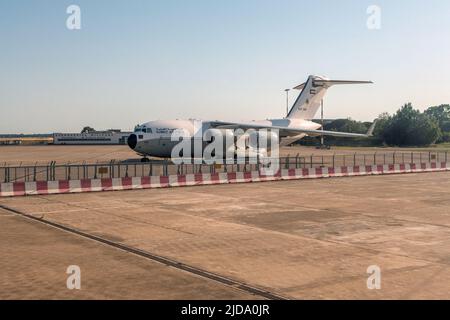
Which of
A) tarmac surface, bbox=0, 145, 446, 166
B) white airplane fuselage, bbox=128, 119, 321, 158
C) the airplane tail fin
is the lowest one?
tarmac surface, bbox=0, 145, 446, 166

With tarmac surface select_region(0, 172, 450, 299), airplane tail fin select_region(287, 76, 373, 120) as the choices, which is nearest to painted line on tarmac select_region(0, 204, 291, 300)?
tarmac surface select_region(0, 172, 450, 299)

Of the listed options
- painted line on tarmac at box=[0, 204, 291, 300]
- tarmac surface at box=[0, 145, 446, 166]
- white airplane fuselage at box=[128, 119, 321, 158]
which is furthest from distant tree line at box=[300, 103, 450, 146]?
painted line on tarmac at box=[0, 204, 291, 300]

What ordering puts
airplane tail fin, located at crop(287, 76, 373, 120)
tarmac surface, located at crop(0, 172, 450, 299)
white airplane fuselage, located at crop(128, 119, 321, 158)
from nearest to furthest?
tarmac surface, located at crop(0, 172, 450, 299) < white airplane fuselage, located at crop(128, 119, 321, 158) < airplane tail fin, located at crop(287, 76, 373, 120)

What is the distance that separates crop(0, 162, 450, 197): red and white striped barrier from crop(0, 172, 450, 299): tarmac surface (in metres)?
1.34

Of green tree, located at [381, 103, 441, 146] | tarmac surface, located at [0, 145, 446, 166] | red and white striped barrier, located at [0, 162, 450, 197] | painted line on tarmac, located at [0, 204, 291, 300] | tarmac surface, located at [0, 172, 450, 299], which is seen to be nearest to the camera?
painted line on tarmac, located at [0, 204, 291, 300]

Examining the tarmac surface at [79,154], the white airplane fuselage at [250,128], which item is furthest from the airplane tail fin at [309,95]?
the tarmac surface at [79,154]

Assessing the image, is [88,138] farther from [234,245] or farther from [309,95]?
[234,245]

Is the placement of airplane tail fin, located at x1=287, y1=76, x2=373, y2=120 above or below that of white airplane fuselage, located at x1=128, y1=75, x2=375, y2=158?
above

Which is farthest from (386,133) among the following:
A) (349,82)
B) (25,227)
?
(25,227)

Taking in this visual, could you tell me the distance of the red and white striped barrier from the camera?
2398 centimetres

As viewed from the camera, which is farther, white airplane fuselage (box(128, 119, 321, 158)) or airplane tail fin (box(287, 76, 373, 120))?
airplane tail fin (box(287, 76, 373, 120))

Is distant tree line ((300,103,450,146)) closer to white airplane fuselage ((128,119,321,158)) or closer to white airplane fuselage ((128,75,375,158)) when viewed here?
white airplane fuselage ((128,75,375,158))

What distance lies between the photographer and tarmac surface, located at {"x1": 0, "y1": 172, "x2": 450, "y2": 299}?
8.97 meters
